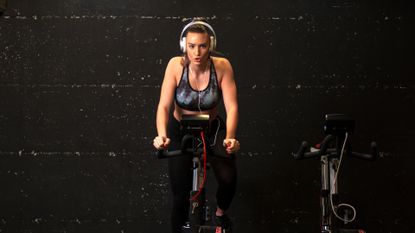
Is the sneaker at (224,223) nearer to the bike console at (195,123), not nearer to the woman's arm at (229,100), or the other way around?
the woman's arm at (229,100)

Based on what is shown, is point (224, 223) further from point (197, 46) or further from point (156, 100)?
point (156, 100)

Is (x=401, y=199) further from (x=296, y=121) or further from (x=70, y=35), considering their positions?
(x=70, y=35)

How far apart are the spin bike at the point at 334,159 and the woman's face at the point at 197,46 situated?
0.82 m

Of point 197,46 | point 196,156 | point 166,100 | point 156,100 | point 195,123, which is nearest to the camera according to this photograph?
point 195,123

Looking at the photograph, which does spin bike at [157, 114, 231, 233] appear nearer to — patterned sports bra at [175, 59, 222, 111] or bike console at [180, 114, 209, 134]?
bike console at [180, 114, 209, 134]

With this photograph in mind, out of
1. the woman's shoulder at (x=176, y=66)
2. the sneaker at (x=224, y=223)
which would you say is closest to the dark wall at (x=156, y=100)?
the woman's shoulder at (x=176, y=66)

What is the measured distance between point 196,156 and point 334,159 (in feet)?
2.49

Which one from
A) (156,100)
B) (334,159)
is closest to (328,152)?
(334,159)

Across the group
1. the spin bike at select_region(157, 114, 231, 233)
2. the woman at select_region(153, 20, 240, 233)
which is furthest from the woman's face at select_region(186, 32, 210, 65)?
the spin bike at select_region(157, 114, 231, 233)

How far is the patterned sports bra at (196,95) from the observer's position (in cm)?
360

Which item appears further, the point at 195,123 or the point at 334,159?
the point at 334,159

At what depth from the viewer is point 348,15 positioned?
444cm

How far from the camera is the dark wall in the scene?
444 cm

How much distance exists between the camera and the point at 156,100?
4492 millimetres
